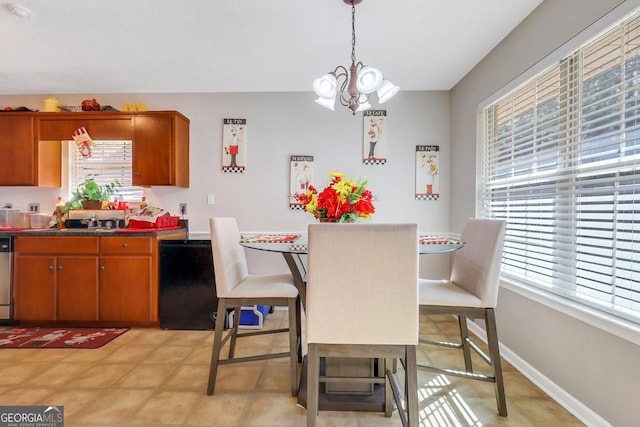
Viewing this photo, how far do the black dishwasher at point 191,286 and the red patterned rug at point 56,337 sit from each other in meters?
0.50

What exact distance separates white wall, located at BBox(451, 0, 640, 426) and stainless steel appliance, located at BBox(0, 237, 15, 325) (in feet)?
13.9

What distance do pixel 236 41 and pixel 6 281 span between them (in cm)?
299

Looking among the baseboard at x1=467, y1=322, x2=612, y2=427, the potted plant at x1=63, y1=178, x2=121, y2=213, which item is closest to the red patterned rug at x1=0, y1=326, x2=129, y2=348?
the potted plant at x1=63, y1=178, x2=121, y2=213

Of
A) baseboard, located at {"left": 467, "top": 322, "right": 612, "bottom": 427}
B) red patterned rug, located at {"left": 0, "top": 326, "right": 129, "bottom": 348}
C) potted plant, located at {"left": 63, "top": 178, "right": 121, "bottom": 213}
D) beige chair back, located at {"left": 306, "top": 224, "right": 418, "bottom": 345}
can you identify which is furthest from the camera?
potted plant, located at {"left": 63, "top": 178, "right": 121, "bottom": 213}

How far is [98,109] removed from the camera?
3039 millimetres

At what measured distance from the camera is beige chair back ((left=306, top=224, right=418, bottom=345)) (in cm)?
113

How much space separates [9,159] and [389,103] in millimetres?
3885

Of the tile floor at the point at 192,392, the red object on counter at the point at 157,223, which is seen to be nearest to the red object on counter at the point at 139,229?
the red object on counter at the point at 157,223

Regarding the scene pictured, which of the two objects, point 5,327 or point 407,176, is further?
point 407,176

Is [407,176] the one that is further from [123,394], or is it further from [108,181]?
[108,181]

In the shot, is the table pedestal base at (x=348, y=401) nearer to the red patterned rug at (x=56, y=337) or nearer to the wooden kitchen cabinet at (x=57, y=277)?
the red patterned rug at (x=56, y=337)

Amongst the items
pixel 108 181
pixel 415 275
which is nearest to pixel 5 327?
pixel 108 181

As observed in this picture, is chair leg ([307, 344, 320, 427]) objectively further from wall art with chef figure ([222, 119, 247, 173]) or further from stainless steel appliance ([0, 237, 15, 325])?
stainless steel appliance ([0, 237, 15, 325])

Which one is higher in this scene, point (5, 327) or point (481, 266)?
point (481, 266)
